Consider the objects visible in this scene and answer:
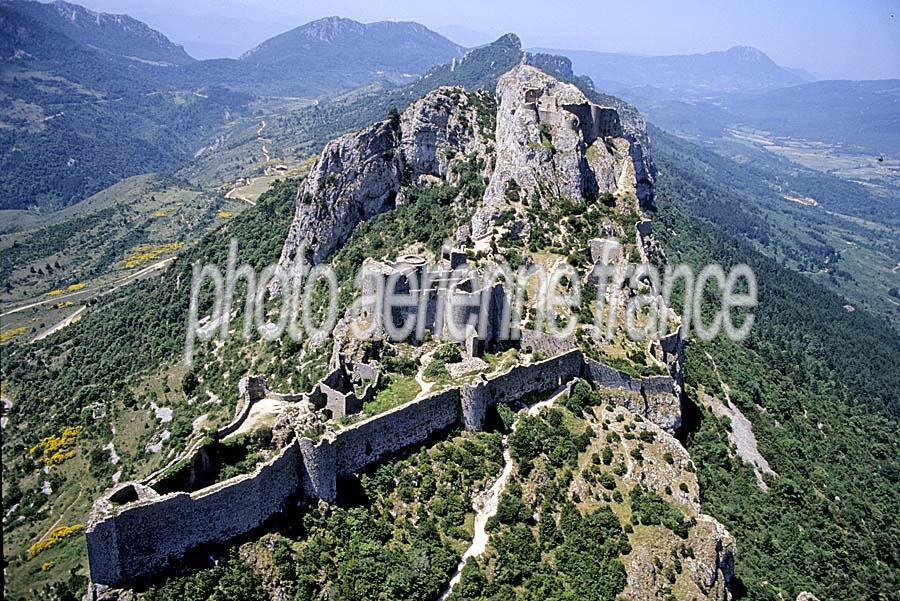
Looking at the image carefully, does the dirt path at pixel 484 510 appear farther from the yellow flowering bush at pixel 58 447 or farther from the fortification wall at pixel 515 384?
the yellow flowering bush at pixel 58 447

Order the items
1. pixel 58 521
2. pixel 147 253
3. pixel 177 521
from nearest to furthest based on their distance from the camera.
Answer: pixel 177 521
pixel 58 521
pixel 147 253

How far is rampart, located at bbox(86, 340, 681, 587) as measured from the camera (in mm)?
27094

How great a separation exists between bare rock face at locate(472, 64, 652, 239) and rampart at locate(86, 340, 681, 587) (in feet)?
69.6

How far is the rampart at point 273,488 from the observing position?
2709 cm

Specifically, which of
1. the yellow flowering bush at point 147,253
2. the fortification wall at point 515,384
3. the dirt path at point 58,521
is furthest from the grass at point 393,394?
the yellow flowering bush at point 147,253

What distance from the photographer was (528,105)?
74938 mm

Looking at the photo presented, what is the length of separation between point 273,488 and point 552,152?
48462 millimetres

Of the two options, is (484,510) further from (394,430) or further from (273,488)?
(273,488)

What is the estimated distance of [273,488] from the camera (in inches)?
1236

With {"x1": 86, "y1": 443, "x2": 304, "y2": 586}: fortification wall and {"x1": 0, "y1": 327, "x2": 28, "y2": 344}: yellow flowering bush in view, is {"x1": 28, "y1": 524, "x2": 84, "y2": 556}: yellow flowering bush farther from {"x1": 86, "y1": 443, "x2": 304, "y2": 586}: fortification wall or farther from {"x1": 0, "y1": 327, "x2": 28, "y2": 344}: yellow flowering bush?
{"x1": 0, "y1": 327, "x2": 28, "y2": 344}: yellow flowering bush

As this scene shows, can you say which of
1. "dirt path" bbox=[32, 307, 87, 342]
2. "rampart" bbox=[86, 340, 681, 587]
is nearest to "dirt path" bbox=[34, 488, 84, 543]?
"rampart" bbox=[86, 340, 681, 587]

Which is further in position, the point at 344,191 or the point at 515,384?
the point at 344,191

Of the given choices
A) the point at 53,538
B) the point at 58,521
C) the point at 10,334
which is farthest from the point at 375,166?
the point at 10,334

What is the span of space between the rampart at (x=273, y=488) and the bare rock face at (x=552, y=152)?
2121 cm
